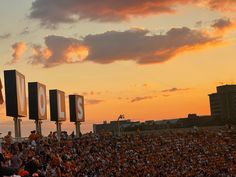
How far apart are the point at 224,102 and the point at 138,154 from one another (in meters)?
125

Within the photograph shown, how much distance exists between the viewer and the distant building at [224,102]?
554 feet

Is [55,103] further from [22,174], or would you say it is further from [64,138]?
[22,174]

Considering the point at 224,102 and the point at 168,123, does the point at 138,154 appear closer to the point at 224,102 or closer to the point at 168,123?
the point at 168,123

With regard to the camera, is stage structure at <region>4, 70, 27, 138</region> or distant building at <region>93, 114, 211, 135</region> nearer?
stage structure at <region>4, 70, 27, 138</region>

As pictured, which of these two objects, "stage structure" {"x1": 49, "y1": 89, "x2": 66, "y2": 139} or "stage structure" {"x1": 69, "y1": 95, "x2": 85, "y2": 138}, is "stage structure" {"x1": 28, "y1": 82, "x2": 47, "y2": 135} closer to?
"stage structure" {"x1": 49, "y1": 89, "x2": 66, "y2": 139}

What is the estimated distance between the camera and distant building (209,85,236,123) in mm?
168750

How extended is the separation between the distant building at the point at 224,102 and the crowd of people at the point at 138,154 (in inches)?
4212

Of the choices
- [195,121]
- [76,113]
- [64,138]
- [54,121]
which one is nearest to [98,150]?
[64,138]

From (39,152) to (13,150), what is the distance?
2680mm

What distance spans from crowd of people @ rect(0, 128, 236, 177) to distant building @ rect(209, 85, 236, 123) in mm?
106974

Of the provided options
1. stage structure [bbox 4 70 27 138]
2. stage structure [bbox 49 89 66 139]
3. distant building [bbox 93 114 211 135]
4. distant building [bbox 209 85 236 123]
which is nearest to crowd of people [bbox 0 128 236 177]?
stage structure [bbox 4 70 27 138]

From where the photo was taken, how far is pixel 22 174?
11.9 meters

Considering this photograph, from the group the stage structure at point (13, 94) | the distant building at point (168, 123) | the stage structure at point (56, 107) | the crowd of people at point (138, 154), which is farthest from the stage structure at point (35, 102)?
the distant building at point (168, 123)

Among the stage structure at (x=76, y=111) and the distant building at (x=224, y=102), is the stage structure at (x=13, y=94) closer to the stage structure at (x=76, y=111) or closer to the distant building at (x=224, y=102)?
the stage structure at (x=76, y=111)
